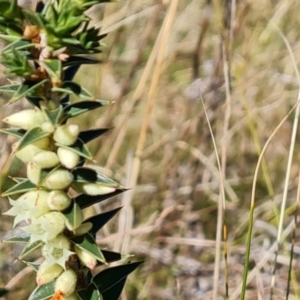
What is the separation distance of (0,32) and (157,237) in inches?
68.5

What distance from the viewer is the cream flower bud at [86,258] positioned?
3.05 feet

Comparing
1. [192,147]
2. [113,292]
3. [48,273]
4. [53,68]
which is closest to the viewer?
[53,68]

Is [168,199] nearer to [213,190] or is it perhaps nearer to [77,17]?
[213,190]

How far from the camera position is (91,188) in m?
0.93

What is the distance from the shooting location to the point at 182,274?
254cm

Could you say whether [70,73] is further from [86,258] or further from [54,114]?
[86,258]

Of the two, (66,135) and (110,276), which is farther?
(110,276)

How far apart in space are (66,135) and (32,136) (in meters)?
0.05

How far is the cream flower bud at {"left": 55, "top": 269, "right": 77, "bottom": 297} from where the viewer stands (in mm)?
933

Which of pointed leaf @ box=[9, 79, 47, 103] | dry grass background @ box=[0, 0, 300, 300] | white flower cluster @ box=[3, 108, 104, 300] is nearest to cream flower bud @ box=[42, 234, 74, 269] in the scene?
white flower cluster @ box=[3, 108, 104, 300]

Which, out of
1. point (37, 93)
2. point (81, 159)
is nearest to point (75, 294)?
point (81, 159)

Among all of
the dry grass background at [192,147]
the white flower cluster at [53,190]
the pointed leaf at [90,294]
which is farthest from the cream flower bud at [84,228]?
the dry grass background at [192,147]

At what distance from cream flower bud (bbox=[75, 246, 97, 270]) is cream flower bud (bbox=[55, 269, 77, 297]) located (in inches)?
1.1

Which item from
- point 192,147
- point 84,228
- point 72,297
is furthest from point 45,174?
point 192,147
